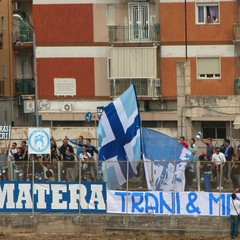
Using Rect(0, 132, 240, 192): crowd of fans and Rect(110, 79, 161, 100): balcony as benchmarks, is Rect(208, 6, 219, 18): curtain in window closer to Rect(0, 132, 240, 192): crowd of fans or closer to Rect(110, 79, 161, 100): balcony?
Rect(110, 79, 161, 100): balcony

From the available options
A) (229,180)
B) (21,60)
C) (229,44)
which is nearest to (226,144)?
(229,180)

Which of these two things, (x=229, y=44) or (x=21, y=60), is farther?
(x=21, y=60)

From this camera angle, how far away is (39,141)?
133 ft

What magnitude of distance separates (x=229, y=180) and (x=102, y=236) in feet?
14.3

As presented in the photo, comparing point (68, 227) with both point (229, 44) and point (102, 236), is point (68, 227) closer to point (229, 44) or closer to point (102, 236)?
point (102, 236)

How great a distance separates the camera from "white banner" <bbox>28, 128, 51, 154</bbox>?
132ft

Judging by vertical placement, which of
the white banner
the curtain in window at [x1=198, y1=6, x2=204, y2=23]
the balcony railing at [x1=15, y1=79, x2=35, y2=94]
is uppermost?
the curtain in window at [x1=198, y1=6, x2=204, y2=23]

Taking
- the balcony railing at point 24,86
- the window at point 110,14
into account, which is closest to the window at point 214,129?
the window at point 110,14

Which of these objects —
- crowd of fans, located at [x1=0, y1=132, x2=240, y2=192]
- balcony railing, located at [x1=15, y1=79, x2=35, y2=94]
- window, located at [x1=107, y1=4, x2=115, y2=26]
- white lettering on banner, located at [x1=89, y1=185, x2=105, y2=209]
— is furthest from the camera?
balcony railing, located at [x1=15, y1=79, x2=35, y2=94]

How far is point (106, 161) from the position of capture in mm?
39562

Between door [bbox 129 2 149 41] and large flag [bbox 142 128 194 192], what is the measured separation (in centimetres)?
2130

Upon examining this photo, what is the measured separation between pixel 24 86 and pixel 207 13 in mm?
13106

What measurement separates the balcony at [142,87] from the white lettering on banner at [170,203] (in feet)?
71.2

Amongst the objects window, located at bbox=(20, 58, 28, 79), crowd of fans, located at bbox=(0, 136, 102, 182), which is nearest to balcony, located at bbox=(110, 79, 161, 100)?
window, located at bbox=(20, 58, 28, 79)
